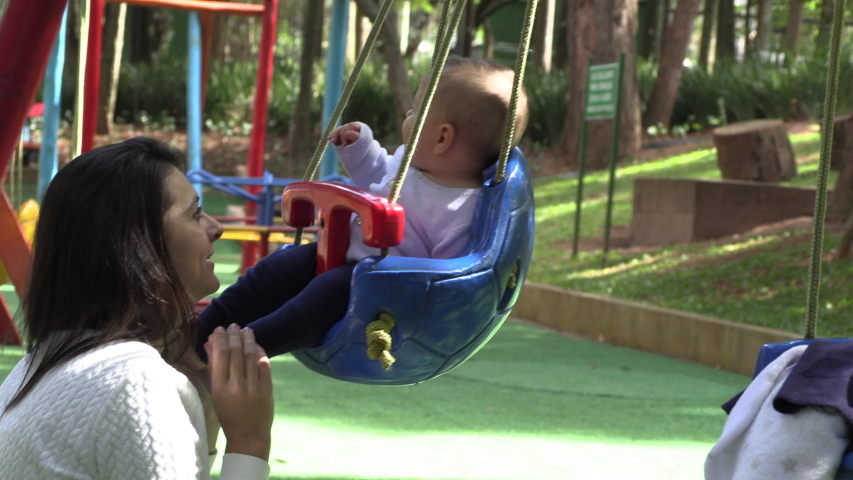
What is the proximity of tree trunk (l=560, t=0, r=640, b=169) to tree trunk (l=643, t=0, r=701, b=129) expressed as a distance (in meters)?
1.39

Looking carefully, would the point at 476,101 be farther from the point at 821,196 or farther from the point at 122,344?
the point at 122,344

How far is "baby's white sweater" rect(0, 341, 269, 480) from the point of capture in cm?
149

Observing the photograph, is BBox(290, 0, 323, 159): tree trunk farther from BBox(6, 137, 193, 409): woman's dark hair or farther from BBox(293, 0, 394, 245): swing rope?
BBox(6, 137, 193, 409): woman's dark hair

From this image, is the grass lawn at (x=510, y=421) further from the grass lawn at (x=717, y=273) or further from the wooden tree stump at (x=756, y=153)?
the wooden tree stump at (x=756, y=153)

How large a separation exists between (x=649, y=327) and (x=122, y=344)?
5696mm

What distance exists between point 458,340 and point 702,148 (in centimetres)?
1302

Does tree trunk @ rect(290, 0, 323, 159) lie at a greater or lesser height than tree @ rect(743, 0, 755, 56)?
lesser

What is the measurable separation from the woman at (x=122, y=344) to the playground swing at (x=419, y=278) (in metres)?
0.43

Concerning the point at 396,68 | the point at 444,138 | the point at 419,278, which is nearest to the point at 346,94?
the point at 444,138

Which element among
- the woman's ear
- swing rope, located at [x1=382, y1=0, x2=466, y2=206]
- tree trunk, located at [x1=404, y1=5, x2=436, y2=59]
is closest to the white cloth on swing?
swing rope, located at [x1=382, y1=0, x2=466, y2=206]

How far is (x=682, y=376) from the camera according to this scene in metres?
5.96

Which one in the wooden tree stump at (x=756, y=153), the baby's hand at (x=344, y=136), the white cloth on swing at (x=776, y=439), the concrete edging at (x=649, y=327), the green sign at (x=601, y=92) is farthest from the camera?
the wooden tree stump at (x=756, y=153)

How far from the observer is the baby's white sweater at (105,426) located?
149 centimetres

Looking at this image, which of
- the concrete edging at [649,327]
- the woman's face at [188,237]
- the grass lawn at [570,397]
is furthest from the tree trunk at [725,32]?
the woman's face at [188,237]
